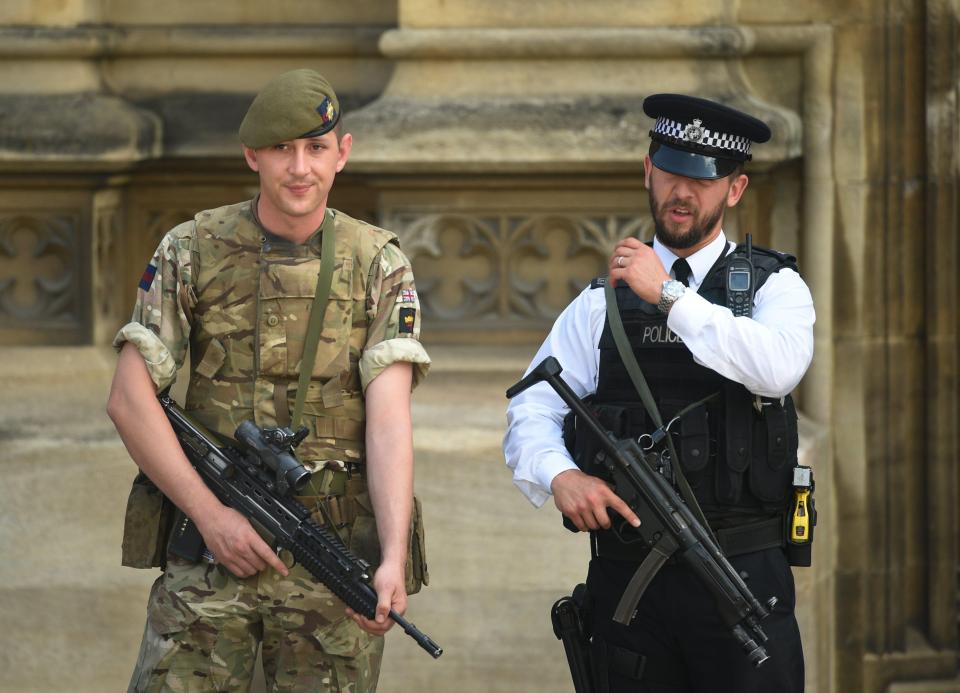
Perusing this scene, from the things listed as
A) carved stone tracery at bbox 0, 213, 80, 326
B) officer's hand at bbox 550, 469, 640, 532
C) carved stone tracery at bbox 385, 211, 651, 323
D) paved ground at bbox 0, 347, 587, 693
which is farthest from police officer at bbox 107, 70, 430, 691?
carved stone tracery at bbox 0, 213, 80, 326

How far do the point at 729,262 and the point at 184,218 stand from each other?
8.32 feet

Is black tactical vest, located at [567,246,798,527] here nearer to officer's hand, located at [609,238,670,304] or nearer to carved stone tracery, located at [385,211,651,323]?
officer's hand, located at [609,238,670,304]

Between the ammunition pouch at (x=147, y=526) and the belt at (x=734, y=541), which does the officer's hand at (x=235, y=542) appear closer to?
the ammunition pouch at (x=147, y=526)

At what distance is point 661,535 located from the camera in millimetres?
3484

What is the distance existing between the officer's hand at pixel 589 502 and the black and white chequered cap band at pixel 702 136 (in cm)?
78

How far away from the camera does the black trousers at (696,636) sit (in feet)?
11.6

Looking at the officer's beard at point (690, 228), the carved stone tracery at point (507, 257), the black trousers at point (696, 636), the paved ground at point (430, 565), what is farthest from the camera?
the carved stone tracery at point (507, 257)

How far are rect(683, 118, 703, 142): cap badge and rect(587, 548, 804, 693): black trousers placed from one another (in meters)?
0.93

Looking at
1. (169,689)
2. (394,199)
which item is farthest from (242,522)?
(394,199)

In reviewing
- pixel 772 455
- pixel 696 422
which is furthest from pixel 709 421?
pixel 772 455

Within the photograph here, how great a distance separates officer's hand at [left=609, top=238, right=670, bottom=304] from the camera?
3.48 metres

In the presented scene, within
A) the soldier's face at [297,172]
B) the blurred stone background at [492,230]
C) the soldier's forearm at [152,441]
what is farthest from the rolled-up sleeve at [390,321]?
the blurred stone background at [492,230]

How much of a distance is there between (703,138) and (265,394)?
112 cm

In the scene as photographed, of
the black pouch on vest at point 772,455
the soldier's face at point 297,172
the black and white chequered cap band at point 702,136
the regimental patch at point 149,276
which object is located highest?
the black and white chequered cap band at point 702,136
